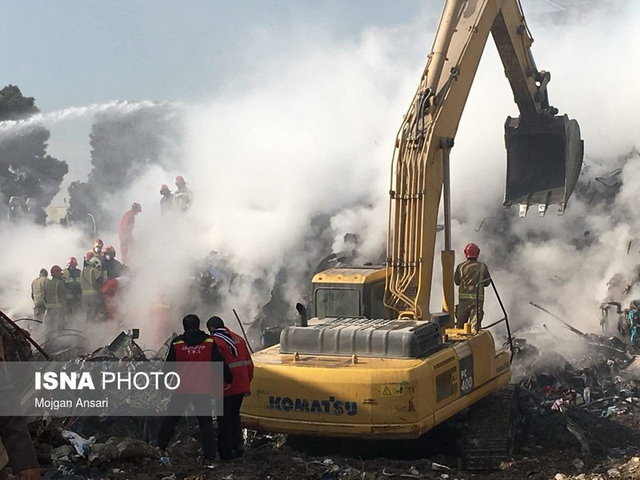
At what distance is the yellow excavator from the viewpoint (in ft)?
28.8

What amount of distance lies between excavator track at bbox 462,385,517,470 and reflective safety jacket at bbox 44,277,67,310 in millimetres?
9263

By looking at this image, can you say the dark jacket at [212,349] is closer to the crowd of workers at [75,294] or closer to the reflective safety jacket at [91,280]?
the crowd of workers at [75,294]

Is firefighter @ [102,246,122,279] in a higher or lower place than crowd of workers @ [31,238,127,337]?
higher

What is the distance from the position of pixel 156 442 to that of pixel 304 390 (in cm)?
190

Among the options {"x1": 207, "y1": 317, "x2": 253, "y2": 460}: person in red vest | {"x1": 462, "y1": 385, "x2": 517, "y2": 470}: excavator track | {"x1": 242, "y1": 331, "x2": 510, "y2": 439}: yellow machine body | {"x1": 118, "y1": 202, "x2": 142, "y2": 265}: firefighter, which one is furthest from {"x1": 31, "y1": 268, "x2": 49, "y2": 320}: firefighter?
{"x1": 462, "y1": 385, "x2": 517, "y2": 470}: excavator track

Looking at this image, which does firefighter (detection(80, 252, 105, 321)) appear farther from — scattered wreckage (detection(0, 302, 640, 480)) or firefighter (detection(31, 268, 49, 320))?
scattered wreckage (detection(0, 302, 640, 480))

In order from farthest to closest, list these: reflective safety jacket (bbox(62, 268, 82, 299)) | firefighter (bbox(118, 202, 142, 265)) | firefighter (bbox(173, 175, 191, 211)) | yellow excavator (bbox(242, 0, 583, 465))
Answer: firefighter (bbox(118, 202, 142, 265))
firefighter (bbox(173, 175, 191, 211))
reflective safety jacket (bbox(62, 268, 82, 299))
yellow excavator (bbox(242, 0, 583, 465))

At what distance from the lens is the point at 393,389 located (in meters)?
8.66

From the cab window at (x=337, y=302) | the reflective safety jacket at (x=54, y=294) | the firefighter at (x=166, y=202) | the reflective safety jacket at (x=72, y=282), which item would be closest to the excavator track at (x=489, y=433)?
the cab window at (x=337, y=302)

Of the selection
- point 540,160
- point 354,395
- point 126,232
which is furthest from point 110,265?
point 354,395

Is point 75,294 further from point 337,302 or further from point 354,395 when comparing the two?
point 354,395

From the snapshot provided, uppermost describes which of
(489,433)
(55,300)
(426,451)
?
(55,300)

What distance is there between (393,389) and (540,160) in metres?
6.43

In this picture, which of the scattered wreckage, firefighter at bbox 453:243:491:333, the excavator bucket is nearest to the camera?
the scattered wreckage
